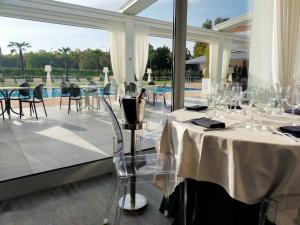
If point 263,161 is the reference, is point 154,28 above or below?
above

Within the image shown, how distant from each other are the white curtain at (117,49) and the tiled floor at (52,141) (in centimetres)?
68

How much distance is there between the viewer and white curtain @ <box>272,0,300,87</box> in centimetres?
346

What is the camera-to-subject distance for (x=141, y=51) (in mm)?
3920

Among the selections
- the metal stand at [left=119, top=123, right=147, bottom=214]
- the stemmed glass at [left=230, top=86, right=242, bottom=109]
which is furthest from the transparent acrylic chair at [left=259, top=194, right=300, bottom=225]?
the metal stand at [left=119, top=123, right=147, bottom=214]

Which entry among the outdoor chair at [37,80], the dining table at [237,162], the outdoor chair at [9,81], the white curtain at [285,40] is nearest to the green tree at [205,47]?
the white curtain at [285,40]

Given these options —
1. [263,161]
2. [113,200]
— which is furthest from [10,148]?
[263,161]

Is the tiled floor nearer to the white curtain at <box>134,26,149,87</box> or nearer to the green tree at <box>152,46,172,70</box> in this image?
the white curtain at <box>134,26,149,87</box>

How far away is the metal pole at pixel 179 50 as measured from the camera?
3.13 metres

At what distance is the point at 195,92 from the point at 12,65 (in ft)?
7.63

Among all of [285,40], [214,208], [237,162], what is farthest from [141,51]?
[237,162]

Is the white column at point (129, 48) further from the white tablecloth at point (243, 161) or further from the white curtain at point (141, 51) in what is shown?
the white tablecloth at point (243, 161)

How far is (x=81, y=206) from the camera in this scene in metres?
2.21

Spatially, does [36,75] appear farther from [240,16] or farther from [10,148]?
[240,16]

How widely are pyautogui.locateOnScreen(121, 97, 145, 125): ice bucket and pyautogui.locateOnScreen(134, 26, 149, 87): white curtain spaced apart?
187 cm
